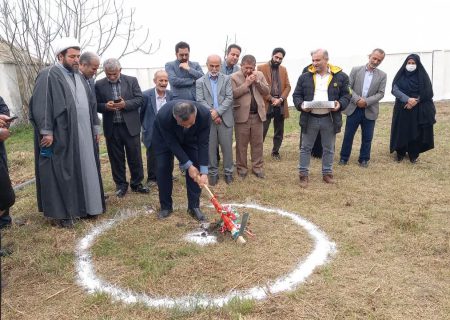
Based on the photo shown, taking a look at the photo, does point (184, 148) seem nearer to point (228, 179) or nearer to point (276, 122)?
point (228, 179)

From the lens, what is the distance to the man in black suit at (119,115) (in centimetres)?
531

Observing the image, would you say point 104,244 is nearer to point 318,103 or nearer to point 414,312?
point 414,312

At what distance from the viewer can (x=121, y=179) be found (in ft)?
18.7

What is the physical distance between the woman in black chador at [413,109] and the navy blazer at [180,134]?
4.22 meters

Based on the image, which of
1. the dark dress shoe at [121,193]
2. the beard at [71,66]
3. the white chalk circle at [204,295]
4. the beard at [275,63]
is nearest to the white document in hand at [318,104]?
the beard at [275,63]

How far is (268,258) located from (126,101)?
289 centimetres

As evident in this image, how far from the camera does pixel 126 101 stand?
5.36 metres

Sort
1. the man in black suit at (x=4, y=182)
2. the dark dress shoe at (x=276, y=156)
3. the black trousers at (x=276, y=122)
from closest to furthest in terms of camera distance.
Answer: the man in black suit at (x=4, y=182), the black trousers at (x=276, y=122), the dark dress shoe at (x=276, y=156)

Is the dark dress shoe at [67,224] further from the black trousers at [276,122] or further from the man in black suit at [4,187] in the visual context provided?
the black trousers at [276,122]

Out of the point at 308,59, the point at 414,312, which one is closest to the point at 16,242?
the point at 414,312

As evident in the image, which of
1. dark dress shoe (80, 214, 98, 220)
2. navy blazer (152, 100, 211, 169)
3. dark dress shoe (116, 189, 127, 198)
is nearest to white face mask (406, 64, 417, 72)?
navy blazer (152, 100, 211, 169)

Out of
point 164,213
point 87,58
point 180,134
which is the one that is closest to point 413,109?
point 180,134

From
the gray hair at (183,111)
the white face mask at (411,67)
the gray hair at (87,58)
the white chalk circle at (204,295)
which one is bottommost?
the white chalk circle at (204,295)

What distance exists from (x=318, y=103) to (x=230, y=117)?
1291 mm
